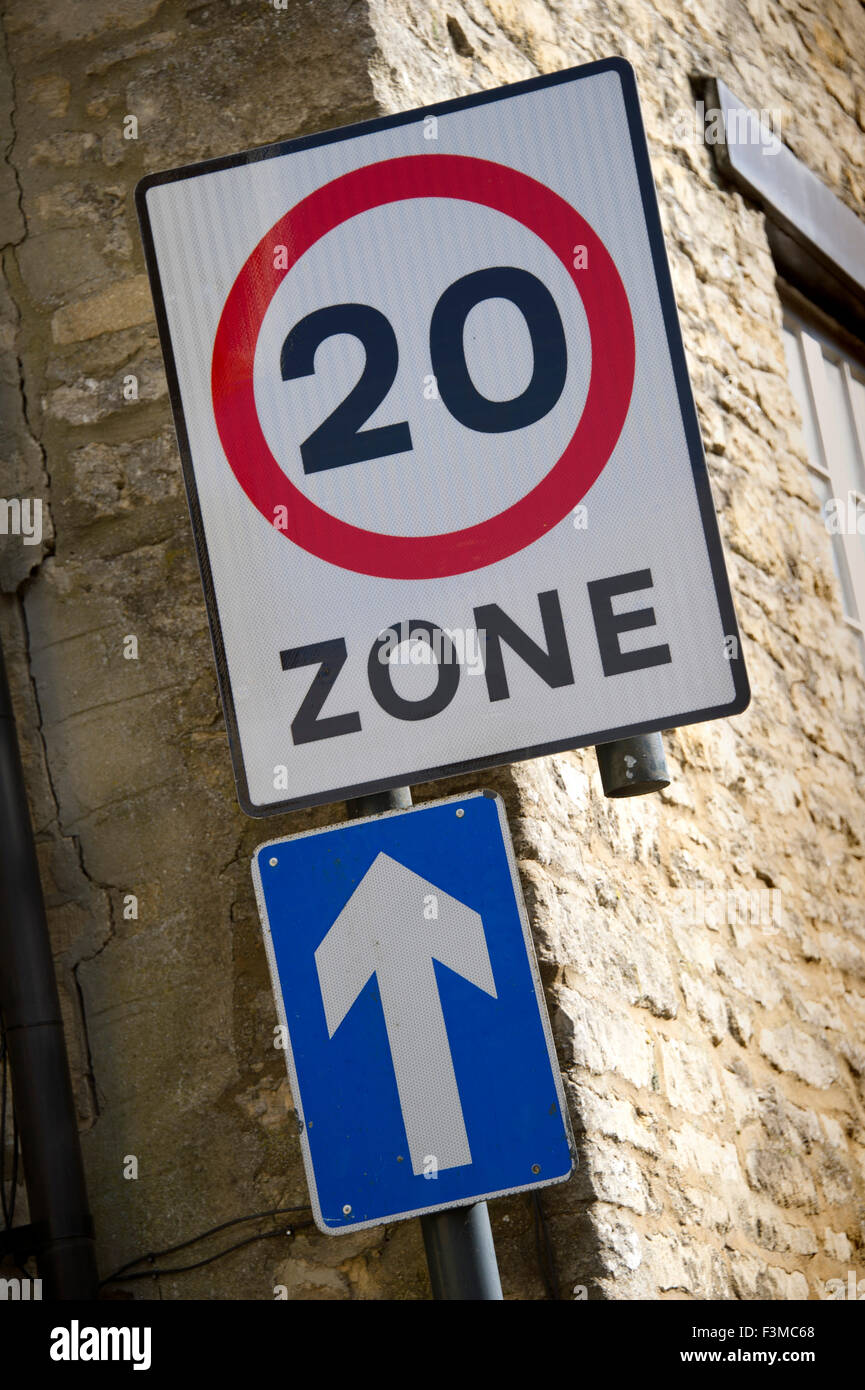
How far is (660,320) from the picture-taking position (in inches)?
64.9

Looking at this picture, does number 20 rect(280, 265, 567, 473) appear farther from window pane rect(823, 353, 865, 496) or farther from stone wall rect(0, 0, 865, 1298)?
window pane rect(823, 353, 865, 496)

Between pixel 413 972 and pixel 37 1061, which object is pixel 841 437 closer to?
pixel 37 1061

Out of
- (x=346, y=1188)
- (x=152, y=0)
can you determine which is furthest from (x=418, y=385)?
(x=152, y=0)

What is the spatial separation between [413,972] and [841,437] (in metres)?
3.73

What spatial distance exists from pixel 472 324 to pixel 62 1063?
151 centimetres

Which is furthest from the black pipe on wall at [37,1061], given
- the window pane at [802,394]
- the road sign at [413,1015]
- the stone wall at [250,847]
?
the window pane at [802,394]

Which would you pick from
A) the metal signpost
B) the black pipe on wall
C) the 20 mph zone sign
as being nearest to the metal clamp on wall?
the metal signpost

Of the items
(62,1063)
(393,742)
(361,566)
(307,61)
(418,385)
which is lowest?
(62,1063)

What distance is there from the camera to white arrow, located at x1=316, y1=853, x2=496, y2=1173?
1530mm

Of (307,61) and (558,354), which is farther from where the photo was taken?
(307,61)

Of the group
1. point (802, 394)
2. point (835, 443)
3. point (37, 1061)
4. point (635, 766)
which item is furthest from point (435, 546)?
point (835, 443)

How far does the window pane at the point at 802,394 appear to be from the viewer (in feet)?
15.0

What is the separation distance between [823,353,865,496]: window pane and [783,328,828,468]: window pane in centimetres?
8

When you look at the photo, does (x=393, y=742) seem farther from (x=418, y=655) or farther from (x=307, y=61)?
(x=307, y=61)
